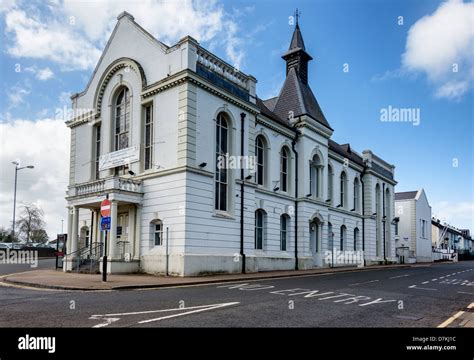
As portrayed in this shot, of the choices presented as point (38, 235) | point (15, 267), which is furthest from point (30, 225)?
point (15, 267)

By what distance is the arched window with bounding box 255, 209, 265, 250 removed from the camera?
26.6 m

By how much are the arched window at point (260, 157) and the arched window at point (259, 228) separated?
6.59ft

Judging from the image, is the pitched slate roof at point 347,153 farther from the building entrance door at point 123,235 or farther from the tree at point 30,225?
the tree at point 30,225

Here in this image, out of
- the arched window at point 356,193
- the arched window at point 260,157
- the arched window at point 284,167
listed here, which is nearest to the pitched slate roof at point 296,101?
the arched window at point 284,167

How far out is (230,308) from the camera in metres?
9.92

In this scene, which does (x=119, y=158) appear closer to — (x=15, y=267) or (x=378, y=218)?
(x=15, y=267)

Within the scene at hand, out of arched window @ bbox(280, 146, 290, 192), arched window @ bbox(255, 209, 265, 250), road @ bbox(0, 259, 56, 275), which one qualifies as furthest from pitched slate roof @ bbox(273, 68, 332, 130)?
road @ bbox(0, 259, 56, 275)

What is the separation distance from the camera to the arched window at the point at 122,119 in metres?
24.8

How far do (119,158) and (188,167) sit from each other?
5863 millimetres

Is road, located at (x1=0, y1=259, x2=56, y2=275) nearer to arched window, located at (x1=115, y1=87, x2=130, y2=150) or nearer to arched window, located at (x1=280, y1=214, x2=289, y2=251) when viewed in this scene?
arched window, located at (x1=115, y1=87, x2=130, y2=150)

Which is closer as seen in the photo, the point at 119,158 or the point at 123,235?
the point at 123,235

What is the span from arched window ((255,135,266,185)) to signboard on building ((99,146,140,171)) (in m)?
8.03
